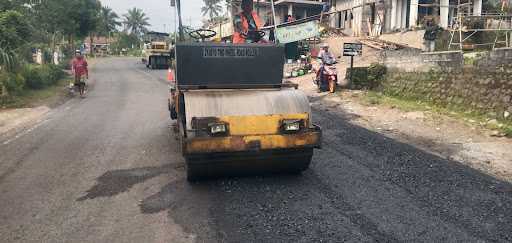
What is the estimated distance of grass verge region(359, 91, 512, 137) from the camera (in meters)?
8.46

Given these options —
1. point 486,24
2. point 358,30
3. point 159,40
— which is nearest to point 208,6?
point 159,40

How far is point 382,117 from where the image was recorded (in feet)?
33.5

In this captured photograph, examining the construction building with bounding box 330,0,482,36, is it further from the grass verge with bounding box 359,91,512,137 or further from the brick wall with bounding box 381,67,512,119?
the grass verge with bounding box 359,91,512,137

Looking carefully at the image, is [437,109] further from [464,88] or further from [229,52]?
[229,52]

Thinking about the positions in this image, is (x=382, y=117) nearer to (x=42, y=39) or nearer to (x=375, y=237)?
(x=375, y=237)

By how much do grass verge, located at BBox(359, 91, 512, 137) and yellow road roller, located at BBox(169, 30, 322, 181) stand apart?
508 centimetres

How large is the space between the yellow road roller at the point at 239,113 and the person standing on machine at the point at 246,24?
918 mm

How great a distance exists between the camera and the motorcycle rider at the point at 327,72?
13.9 metres

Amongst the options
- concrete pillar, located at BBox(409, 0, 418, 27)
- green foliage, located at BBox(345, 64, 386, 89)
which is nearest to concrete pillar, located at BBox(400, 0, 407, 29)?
concrete pillar, located at BBox(409, 0, 418, 27)

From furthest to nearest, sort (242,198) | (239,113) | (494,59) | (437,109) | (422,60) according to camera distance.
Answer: (422,60)
(437,109)
(494,59)
(239,113)
(242,198)

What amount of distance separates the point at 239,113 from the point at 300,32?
1585 centimetres

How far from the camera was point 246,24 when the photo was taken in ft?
21.9

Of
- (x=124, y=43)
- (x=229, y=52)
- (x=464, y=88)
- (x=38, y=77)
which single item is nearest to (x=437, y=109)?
(x=464, y=88)

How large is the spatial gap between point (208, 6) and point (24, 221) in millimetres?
90615
